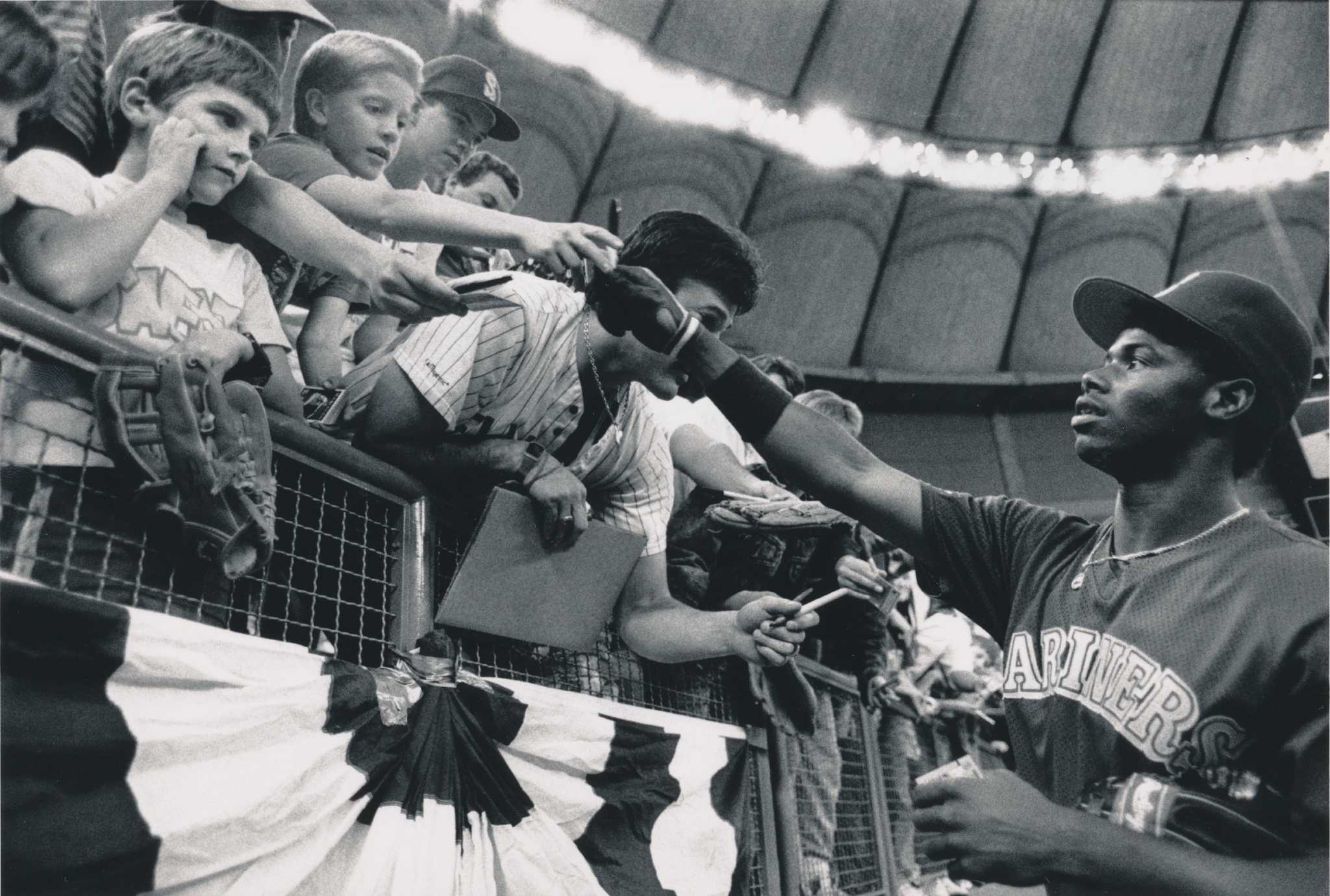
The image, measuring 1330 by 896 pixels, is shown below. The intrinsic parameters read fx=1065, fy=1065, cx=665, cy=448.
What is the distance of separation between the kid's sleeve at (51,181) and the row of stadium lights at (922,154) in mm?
7385

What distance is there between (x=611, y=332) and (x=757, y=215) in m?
8.13

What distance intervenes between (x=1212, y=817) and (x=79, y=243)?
1.78m

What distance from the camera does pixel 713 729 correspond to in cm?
268

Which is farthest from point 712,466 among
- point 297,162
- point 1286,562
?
point 1286,562

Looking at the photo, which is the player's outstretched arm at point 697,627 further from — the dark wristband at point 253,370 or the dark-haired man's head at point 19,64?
the dark-haired man's head at point 19,64

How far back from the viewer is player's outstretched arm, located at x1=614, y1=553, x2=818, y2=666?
2.44m

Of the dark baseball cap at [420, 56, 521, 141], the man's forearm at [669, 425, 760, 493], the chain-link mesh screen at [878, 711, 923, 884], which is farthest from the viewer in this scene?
the chain-link mesh screen at [878, 711, 923, 884]

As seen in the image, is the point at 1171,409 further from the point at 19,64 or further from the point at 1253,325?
the point at 19,64

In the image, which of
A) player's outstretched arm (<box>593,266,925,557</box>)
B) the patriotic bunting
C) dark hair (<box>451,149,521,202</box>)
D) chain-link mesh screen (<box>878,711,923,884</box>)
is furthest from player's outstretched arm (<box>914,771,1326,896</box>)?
dark hair (<box>451,149,521,202</box>)

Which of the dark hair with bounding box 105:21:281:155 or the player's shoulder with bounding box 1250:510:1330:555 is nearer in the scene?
the player's shoulder with bounding box 1250:510:1330:555

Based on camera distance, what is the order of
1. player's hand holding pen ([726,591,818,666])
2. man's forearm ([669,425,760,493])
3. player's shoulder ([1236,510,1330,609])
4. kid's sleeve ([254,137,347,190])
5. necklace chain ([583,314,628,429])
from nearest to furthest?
player's shoulder ([1236,510,1330,609]) → kid's sleeve ([254,137,347,190]) → necklace chain ([583,314,628,429]) → player's hand holding pen ([726,591,818,666]) → man's forearm ([669,425,760,493])

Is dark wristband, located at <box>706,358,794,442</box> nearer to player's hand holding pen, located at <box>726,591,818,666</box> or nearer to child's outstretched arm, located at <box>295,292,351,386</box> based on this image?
player's hand holding pen, located at <box>726,591,818,666</box>

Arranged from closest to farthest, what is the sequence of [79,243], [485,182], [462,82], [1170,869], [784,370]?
[1170,869] → [79,243] → [462,82] → [485,182] → [784,370]

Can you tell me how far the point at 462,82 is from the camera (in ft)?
9.55
